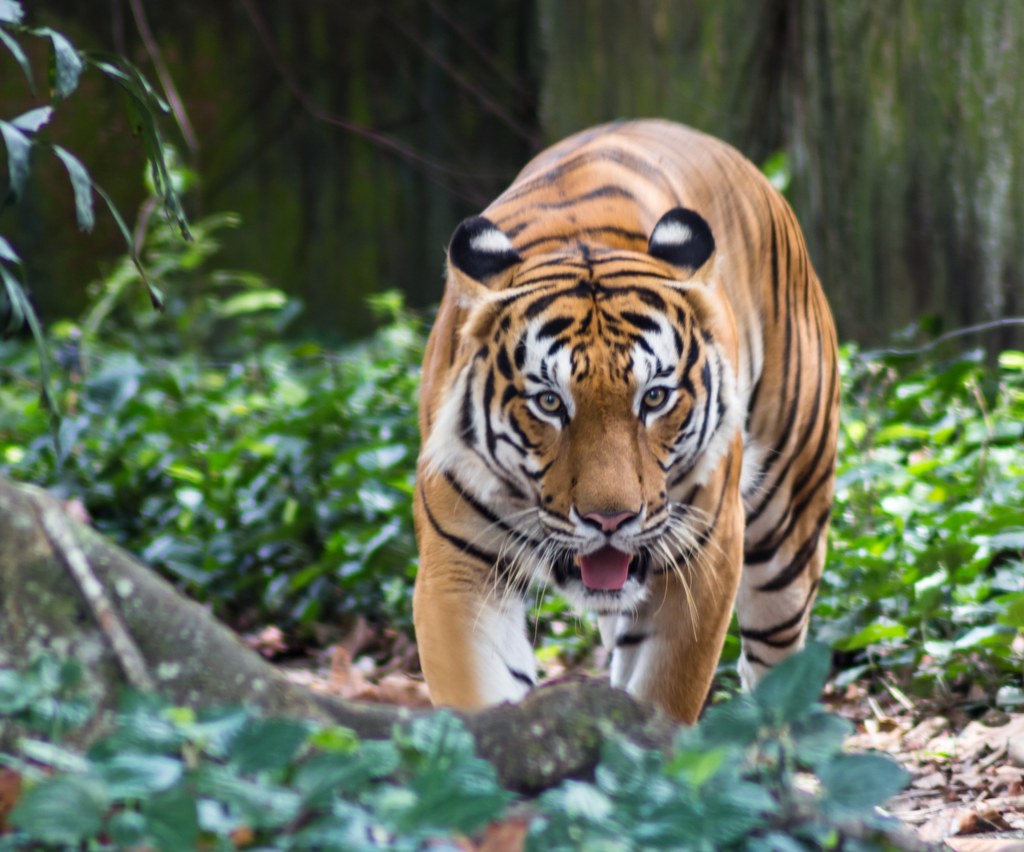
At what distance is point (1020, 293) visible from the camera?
19.1 ft

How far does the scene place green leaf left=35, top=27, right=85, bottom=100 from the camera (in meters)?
2.36

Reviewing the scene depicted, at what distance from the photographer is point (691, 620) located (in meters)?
3.08

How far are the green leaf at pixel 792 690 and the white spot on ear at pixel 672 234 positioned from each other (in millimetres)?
1663

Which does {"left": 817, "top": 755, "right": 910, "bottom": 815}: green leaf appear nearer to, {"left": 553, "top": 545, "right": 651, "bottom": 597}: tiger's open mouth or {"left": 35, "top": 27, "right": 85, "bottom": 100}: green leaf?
{"left": 553, "top": 545, "right": 651, "bottom": 597}: tiger's open mouth

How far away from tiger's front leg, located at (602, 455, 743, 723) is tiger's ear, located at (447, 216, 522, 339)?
63cm

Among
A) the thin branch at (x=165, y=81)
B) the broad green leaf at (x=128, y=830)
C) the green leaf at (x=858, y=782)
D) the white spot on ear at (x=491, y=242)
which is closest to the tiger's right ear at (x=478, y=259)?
the white spot on ear at (x=491, y=242)

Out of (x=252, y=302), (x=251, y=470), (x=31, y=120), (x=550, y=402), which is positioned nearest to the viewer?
(x=31, y=120)

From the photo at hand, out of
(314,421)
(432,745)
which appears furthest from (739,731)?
(314,421)

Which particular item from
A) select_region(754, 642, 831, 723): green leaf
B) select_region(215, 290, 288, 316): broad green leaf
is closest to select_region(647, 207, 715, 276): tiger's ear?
select_region(754, 642, 831, 723): green leaf

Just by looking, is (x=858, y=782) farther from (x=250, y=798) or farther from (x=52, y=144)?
(x=52, y=144)

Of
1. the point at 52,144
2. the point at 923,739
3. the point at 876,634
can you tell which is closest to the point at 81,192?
the point at 52,144

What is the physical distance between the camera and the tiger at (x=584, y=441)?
2.86 meters

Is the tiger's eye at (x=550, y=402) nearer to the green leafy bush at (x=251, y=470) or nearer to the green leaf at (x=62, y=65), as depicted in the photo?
the green leaf at (x=62, y=65)

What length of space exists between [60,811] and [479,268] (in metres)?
1.94
